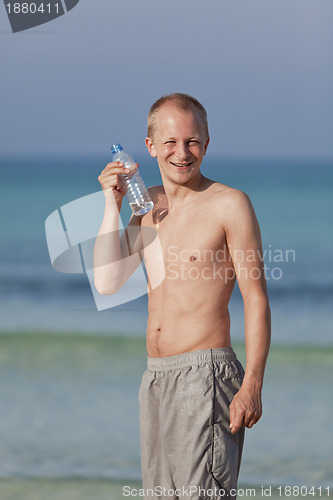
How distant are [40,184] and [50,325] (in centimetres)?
1249

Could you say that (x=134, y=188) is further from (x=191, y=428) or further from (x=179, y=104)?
(x=191, y=428)

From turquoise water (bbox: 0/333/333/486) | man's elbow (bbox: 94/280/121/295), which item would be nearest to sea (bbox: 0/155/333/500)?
turquoise water (bbox: 0/333/333/486)

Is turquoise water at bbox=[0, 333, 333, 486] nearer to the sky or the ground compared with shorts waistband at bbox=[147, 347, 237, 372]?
nearer to the ground

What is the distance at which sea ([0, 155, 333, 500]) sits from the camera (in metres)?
4.37

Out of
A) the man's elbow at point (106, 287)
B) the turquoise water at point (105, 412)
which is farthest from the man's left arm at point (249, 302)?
the turquoise water at point (105, 412)

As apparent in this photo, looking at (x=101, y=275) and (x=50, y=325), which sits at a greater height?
(x=101, y=275)

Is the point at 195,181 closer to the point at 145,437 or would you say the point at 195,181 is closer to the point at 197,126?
the point at 197,126

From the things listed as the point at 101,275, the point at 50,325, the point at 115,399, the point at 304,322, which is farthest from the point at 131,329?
the point at 101,275

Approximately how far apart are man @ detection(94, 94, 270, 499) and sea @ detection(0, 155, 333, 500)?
22.4 inches

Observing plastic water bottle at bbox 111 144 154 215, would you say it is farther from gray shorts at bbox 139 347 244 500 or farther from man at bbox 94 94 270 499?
gray shorts at bbox 139 347 244 500

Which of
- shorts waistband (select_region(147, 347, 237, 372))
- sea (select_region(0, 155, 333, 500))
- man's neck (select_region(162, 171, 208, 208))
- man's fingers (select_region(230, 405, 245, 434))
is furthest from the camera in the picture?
sea (select_region(0, 155, 333, 500))

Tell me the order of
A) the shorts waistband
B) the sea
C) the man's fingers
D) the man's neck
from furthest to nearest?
1. the sea
2. the man's neck
3. the shorts waistband
4. the man's fingers

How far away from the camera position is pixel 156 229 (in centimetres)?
258

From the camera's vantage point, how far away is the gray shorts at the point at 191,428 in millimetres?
2346
